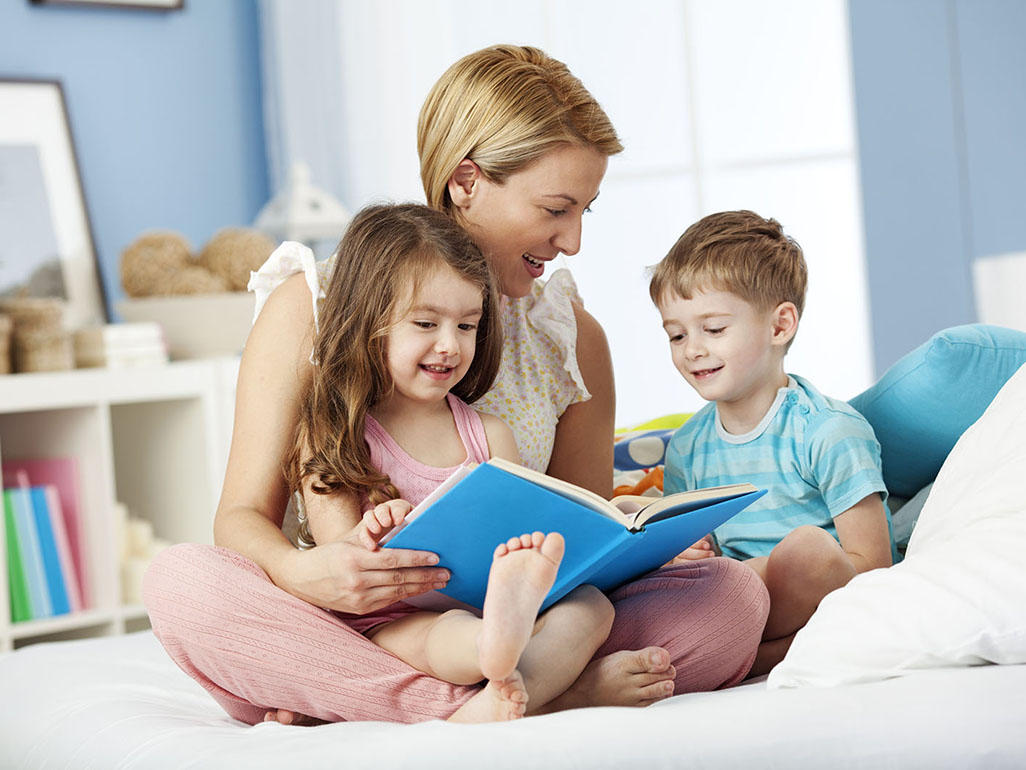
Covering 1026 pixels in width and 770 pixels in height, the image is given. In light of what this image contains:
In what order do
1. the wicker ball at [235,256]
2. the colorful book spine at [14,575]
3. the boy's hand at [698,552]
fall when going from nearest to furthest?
the boy's hand at [698,552] < the colorful book spine at [14,575] < the wicker ball at [235,256]

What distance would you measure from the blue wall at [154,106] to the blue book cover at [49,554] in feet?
2.73

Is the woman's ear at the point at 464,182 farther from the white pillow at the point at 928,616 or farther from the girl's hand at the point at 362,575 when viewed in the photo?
the white pillow at the point at 928,616

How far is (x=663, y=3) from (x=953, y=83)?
76 cm

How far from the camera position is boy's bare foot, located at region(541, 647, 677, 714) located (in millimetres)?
1066

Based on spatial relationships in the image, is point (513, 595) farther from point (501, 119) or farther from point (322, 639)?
point (501, 119)

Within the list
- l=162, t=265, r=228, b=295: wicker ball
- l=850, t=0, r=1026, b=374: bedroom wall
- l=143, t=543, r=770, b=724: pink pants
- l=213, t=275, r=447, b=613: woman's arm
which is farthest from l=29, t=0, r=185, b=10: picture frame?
l=143, t=543, r=770, b=724: pink pants

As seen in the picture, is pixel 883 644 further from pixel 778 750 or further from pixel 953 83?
pixel 953 83

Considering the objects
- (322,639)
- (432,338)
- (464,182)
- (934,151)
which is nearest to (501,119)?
(464,182)

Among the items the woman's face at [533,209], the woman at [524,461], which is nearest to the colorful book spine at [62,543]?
the woman at [524,461]

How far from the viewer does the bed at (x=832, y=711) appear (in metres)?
0.86

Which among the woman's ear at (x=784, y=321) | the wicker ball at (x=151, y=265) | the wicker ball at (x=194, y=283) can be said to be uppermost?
the wicker ball at (x=151, y=265)

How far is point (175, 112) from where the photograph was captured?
3.42 meters

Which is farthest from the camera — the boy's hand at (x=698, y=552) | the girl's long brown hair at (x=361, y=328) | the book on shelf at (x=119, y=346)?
the book on shelf at (x=119, y=346)

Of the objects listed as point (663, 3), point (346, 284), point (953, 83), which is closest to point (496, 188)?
point (346, 284)
